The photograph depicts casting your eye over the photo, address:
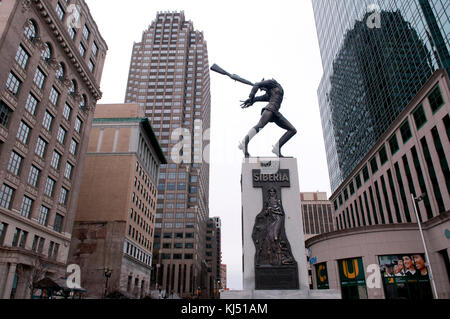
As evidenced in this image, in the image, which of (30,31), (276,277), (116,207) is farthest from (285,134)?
(116,207)

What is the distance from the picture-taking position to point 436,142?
3409 centimetres

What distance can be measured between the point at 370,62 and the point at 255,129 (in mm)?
65077

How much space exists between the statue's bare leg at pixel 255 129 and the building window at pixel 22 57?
31.3 m

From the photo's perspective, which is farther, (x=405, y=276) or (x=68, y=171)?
(x=68, y=171)

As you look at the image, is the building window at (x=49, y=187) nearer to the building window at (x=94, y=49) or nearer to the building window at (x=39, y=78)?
the building window at (x=39, y=78)

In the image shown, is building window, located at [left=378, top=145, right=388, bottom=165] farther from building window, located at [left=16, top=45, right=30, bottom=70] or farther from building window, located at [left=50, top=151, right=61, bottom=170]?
building window, located at [left=16, top=45, right=30, bottom=70]

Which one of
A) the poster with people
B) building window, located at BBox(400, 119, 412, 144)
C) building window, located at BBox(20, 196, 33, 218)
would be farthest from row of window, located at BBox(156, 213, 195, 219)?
the poster with people

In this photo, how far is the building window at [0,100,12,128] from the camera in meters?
29.9

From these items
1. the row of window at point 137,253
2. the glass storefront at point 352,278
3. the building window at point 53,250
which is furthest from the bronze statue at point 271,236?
the row of window at point 137,253

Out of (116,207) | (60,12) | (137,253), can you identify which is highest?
(60,12)

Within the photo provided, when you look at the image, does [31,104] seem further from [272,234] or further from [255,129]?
[272,234]

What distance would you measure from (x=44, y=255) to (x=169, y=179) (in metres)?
93.9

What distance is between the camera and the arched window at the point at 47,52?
36938 millimetres

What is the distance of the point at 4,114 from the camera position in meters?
30.4
